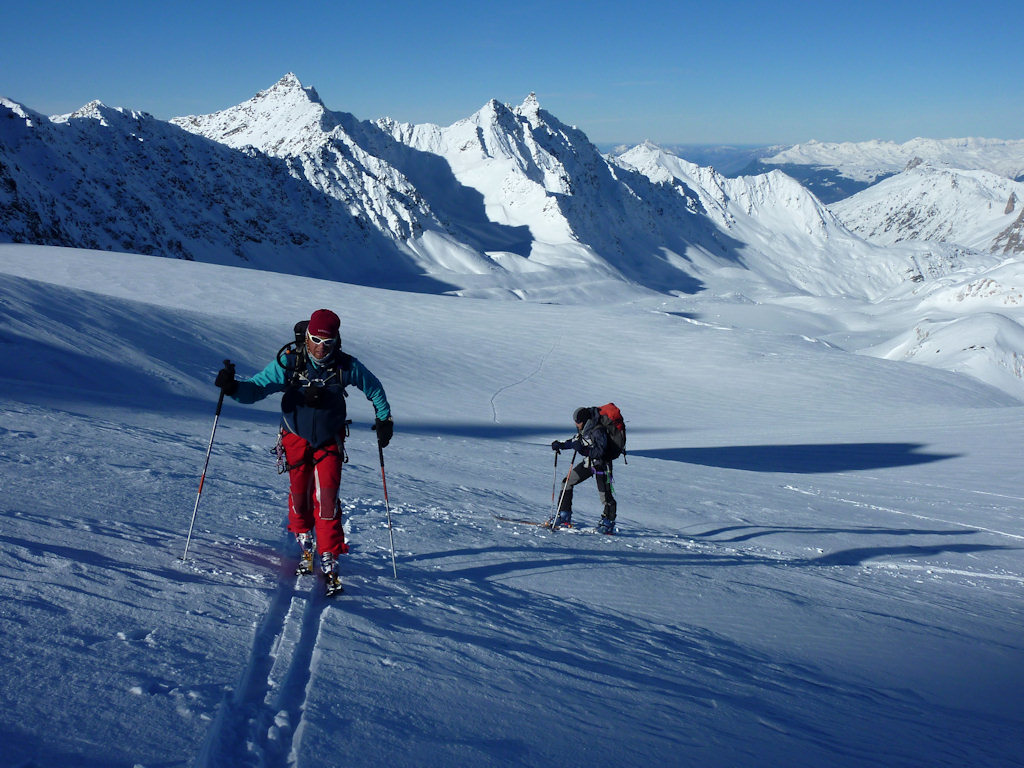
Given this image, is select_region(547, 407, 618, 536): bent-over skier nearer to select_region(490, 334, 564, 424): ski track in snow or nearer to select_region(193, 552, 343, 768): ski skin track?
select_region(193, 552, 343, 768): ski skin track

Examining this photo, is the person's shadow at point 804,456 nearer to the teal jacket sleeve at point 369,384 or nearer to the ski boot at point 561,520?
the ski boot at point 561,520

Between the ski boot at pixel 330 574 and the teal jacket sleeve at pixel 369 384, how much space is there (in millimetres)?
992

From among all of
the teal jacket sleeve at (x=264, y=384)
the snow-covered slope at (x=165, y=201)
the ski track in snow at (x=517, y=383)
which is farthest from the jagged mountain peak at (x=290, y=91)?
the teal jacket sleeve at (x=264, y=384)

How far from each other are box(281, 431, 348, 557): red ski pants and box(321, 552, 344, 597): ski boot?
0.04 metres

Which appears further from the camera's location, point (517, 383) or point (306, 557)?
point (517, 383)

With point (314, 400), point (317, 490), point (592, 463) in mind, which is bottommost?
point (317, 490)

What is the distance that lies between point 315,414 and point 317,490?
1.71 feet

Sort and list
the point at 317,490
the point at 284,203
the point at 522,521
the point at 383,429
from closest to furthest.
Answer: the point at 317,490 < the point at 383,429 < the point at 522,521 < the point at 284,203

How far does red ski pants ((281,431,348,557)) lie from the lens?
4.92 m

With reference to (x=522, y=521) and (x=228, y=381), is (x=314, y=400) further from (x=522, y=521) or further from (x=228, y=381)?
(x=522, y=521)

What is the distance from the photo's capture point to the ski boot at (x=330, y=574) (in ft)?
15.6

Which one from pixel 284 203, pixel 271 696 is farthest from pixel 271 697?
pixel 284 203

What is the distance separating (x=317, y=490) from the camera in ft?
16.4

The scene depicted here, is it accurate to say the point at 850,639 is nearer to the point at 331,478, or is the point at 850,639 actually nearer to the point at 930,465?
the point at 331,478
